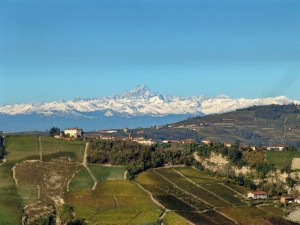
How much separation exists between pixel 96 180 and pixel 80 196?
11756mm

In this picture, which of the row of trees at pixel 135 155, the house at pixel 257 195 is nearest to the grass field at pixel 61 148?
the row of trees at pixel 135 155

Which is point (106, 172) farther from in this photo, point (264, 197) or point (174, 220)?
point (174, 220)

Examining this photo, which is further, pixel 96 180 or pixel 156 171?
pixel 156 171

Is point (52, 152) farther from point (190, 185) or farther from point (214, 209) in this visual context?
point (214, 209)

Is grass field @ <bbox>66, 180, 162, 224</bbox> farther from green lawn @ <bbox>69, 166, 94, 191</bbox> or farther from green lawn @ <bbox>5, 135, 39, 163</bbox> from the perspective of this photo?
green lawn @ <bbox>5, 135, 39, 163</bbox>

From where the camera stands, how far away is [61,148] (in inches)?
5251

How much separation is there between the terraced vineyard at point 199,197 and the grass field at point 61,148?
52.8 feet

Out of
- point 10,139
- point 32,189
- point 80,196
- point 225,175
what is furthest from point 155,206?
point 10,139

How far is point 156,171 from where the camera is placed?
12631cm

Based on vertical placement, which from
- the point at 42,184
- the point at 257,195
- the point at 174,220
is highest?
the point at 42,184

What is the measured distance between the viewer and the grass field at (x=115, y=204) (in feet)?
306

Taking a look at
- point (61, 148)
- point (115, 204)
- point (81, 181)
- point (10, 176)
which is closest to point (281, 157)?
point (81, 181)

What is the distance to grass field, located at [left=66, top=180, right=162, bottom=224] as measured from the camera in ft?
306

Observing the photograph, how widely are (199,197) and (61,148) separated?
3739 centimetres
